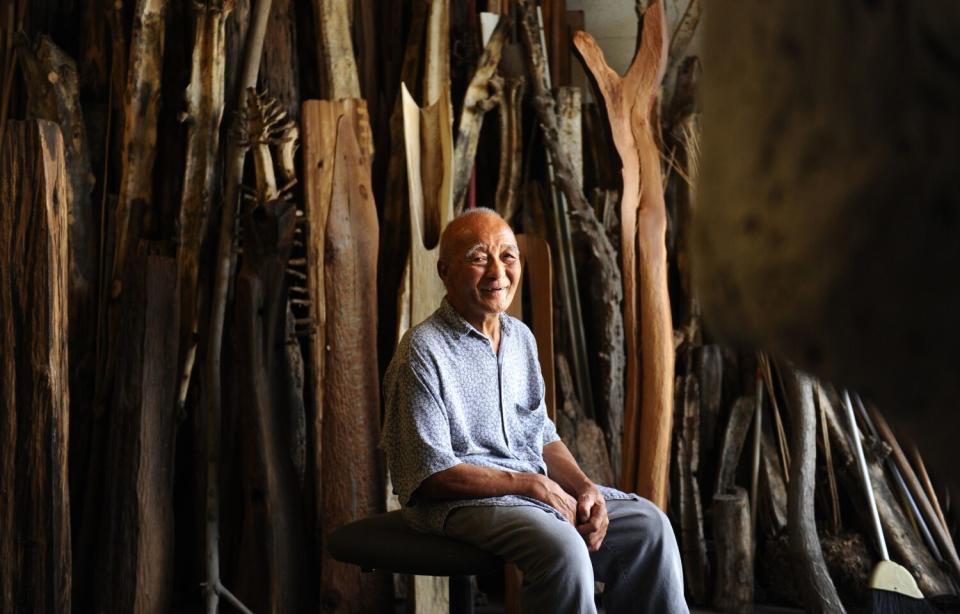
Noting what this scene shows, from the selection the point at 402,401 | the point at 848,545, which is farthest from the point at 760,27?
the point at 848,545

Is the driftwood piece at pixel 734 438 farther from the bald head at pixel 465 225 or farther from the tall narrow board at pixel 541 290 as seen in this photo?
the bald head at pixel 465 225

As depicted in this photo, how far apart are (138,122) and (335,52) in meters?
0.82

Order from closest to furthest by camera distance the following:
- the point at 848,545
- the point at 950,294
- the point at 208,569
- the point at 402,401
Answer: the point at 950,294 < the point at 402,401 < the point at 208,569 < the point at 848,545

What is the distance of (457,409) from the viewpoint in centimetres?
269

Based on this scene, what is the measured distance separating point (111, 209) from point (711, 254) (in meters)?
3.90

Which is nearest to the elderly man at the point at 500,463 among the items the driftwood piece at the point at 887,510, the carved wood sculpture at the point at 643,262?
the carved wood sculpture at the point at 643,262

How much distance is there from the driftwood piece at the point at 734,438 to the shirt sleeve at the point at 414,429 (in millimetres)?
1880

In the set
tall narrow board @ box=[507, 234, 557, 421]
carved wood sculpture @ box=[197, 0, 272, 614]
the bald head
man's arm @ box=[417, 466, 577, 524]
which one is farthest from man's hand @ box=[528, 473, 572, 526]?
carved wood sculpture @ box=[197, 0, 272, 614]

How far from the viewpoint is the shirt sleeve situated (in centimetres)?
255

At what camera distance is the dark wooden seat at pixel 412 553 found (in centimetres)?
246

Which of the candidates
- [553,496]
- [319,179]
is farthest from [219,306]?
[553,496]

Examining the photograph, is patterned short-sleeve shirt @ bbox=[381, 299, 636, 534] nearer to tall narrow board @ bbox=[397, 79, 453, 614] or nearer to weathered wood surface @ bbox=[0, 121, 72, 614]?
tall narrow board @ bbox=[397, 79, 453, 614]

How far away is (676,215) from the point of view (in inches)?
172

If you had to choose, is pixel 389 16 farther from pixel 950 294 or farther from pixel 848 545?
pixel 950 294
